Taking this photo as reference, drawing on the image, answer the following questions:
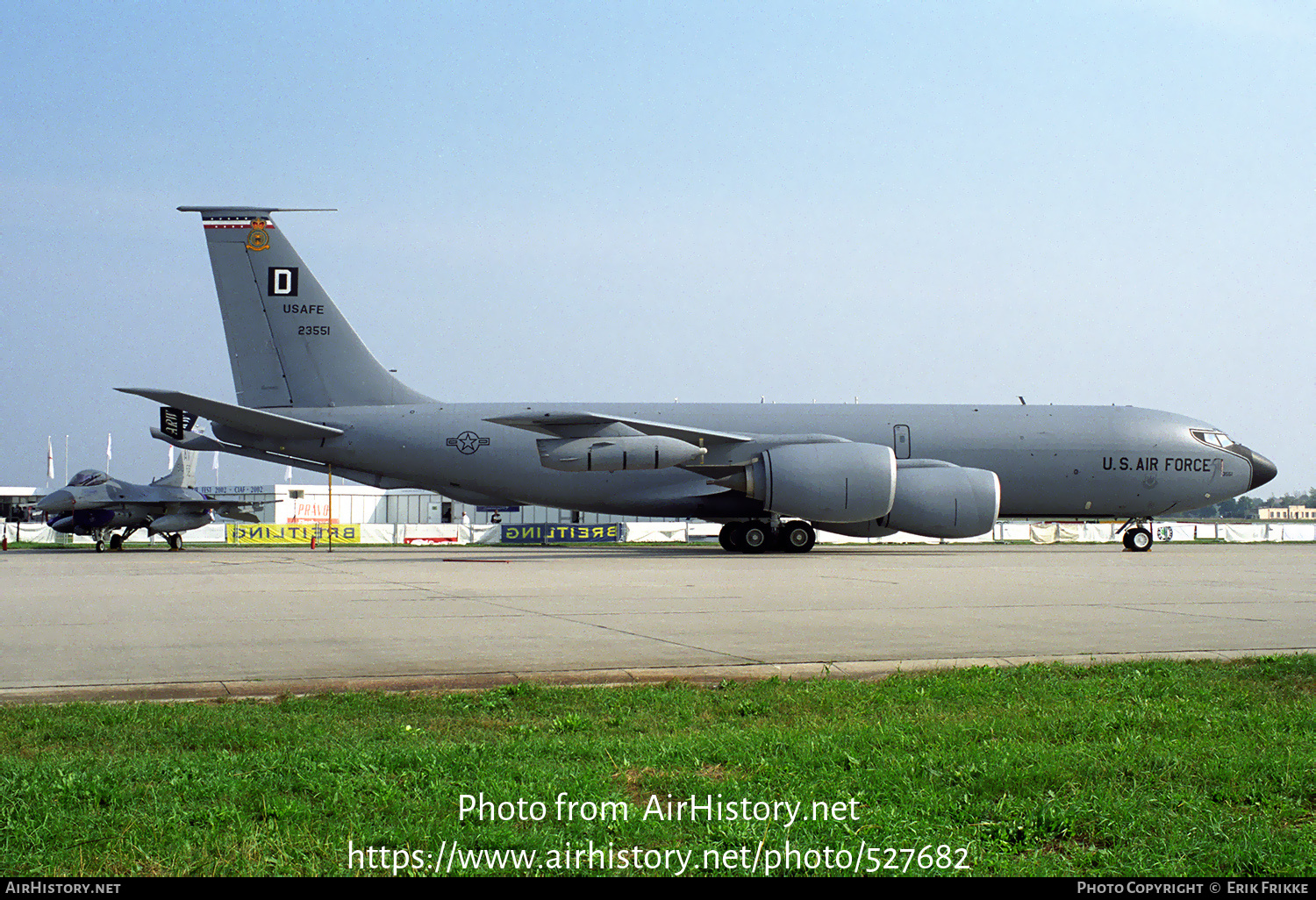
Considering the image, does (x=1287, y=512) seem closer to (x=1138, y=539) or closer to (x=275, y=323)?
(x=1138, y=539)

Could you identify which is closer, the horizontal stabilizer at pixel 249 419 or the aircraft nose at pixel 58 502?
the horizontal stabilizer at pixel 249 419

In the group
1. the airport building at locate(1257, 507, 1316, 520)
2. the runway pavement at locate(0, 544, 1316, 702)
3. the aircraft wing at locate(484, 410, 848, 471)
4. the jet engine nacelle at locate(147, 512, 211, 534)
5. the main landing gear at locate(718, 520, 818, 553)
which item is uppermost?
the aircraft wing at locate(484, 410, 848, 471)

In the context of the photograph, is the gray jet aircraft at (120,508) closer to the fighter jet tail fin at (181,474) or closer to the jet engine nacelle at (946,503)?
the fighter jet tail fin at (181,474)

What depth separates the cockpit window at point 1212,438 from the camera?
26062mm

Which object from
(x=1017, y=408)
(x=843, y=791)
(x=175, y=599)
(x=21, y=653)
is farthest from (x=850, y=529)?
(x=843, y=791)

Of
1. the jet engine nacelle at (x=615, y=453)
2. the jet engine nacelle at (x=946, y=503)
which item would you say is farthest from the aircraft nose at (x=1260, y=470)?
the jet engine nacelle at (x=615, y=453)

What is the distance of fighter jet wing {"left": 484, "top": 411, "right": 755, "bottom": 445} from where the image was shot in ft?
71.1

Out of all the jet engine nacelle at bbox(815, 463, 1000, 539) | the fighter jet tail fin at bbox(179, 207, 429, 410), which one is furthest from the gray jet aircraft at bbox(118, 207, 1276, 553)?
the jet engine nacelle at bbox(815, 463, 1000, 539)

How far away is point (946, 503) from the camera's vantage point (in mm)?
22250

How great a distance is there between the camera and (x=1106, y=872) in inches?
123

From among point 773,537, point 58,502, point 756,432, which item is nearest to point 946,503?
point 773,537

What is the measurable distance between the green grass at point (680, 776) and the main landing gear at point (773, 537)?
18372 millimetres

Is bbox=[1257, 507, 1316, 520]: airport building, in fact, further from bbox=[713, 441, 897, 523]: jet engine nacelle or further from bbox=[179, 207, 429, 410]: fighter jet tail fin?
bbox=[179, 207, 429, 410]: fighter jet tail fin

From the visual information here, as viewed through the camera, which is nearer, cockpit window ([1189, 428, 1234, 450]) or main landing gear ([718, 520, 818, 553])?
main landing gear ([718, 520, 818, 553])
